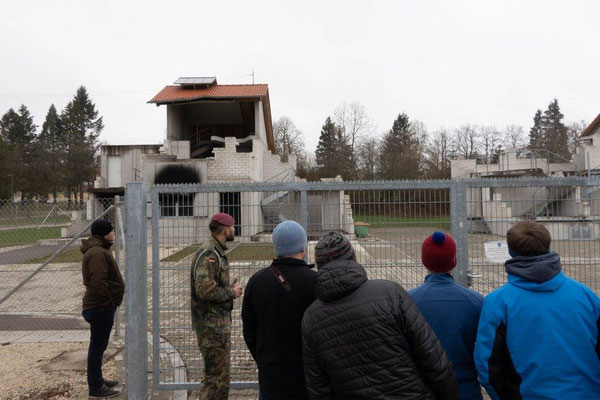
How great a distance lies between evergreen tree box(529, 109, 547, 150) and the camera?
5025 centimetres

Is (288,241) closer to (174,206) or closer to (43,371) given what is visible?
(174,206)

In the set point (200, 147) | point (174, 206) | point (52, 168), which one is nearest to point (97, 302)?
point (174, 206)

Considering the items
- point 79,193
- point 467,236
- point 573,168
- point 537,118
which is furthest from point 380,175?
point 537,118

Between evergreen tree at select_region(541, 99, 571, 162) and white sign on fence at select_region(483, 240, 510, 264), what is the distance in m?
37.2

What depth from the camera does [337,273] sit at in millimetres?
2027

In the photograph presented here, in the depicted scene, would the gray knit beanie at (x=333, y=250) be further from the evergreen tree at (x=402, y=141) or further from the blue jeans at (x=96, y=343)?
the evergreen tree at (x=402, y=141)

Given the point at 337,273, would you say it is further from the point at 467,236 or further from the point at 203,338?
the point at 467,236

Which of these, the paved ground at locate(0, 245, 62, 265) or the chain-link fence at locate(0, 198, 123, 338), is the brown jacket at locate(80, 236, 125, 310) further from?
the paved ground at locate(0, 245, 62, 265)

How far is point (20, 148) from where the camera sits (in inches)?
2163

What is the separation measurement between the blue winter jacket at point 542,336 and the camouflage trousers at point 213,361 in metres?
2.17

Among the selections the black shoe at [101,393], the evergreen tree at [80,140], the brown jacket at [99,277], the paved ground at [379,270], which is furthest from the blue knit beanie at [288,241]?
the evergreen tree at [80,140]

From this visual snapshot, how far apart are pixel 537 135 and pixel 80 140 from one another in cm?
6843

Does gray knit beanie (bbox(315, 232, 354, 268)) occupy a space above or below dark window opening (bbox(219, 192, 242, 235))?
below

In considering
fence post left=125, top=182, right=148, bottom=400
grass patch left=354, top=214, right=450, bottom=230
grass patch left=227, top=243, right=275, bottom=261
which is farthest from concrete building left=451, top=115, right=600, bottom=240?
fence post left=125, top=182, right=148, bottom=400
